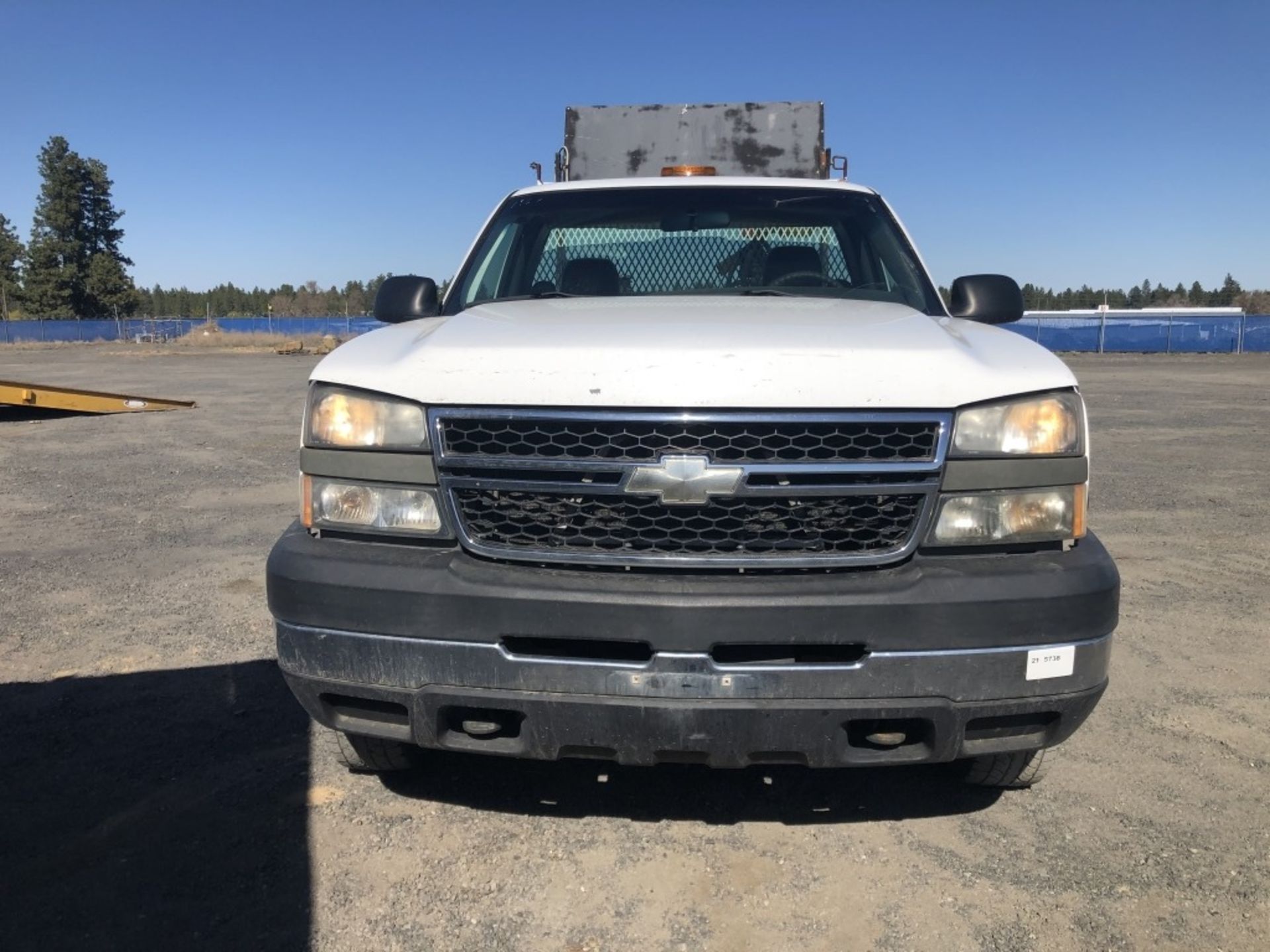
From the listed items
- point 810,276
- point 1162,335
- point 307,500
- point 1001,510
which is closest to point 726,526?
point 1001,510

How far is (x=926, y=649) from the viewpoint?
92.6 inches

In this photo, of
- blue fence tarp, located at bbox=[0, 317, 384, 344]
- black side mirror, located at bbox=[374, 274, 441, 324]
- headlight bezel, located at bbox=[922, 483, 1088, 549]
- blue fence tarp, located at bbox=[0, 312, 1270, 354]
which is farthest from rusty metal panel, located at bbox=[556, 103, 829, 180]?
blue fence tarp, located at bbox=[0, 317, 384, 344]

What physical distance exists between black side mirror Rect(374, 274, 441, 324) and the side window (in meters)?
0.15

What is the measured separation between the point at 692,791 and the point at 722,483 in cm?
128

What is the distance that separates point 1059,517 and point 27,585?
5437 mm

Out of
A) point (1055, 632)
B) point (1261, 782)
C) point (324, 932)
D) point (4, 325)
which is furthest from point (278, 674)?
point (4, 325)

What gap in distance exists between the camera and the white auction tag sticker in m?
2.40

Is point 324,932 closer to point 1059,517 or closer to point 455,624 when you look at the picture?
point 455,624

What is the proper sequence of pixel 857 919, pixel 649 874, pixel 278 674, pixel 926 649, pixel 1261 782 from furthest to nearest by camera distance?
1. pixel 278 674
2. pixel 1261 782
3. pixel 649 874
4. pixel 857 919
5. pixel 926 649

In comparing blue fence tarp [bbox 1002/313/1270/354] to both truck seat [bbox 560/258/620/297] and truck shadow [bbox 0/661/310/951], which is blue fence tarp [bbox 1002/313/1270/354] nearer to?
truck seat [bbox 560/258/620/297]

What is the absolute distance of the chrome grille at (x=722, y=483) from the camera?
2.42 m

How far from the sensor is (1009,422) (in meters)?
2.52

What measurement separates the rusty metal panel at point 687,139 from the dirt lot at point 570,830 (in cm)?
417

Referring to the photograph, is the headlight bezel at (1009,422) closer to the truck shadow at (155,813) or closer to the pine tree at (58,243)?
the truck shadow at (155,813)
